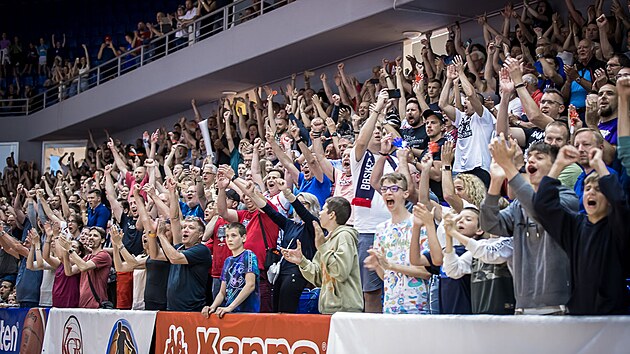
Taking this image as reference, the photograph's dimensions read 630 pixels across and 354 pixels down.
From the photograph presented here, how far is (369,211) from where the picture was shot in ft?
24.5

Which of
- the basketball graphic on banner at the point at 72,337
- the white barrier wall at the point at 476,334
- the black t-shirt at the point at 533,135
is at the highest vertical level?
the black t-shirt at the point at 533,135

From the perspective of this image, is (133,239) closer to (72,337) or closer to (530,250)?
(72,337)

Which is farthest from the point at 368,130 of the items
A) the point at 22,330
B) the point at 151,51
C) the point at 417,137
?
the point at 151,51

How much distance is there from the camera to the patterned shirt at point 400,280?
610cm

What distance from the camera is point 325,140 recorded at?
10523 millimetres

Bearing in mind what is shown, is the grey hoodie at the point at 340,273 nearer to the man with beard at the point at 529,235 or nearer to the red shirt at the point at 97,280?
the man with beard at the point at 529,235

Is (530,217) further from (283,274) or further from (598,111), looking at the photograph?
(283,274)

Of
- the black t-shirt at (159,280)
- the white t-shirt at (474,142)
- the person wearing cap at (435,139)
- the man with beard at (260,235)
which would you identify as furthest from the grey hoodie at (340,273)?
the black t-shirt at (159,280)

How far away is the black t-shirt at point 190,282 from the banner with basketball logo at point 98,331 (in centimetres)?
33

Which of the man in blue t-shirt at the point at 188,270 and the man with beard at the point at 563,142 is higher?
the man with beard at the point at 563,142

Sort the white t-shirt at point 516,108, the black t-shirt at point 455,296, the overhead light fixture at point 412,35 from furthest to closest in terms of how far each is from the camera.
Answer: the overhead light fixture at point 412,35 < the white t-shirt at point 516,108 < the black t-shirt at point 455,296

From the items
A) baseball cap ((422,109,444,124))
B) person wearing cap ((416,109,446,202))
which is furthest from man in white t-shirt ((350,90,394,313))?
baseball cap ((422,109,444,124))

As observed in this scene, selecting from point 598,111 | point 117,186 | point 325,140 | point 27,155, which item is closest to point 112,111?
point 27,155

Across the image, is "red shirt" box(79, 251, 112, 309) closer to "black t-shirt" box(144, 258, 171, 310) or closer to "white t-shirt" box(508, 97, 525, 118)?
"black t-shirt" box(144, 258, 171, 310)
